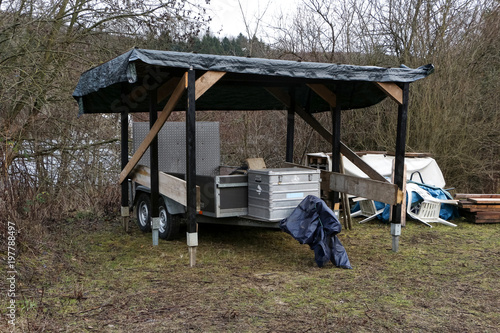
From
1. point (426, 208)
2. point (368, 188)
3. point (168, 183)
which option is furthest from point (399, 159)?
point (168, 183)

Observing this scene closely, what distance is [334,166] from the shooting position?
8852 mm

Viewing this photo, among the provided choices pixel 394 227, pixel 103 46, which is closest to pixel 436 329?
pixel 394 227

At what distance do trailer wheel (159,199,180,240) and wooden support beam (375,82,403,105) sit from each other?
13.2 ft

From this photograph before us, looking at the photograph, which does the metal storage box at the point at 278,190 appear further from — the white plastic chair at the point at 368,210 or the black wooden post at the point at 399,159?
the white plastic chair at the point at 368,210

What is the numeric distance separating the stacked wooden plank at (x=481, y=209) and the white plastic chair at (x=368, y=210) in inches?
71.1

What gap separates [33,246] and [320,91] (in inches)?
209

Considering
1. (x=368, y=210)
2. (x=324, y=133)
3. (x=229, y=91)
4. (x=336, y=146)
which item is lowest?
(x=368, y=210)

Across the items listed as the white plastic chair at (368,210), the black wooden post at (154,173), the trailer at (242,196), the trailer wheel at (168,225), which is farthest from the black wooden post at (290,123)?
the trailer wheel at (168,225)

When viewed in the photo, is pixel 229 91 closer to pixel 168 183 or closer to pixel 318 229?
pixel 168 183

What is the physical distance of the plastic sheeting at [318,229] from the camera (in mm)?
6266

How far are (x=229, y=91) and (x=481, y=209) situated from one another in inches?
226

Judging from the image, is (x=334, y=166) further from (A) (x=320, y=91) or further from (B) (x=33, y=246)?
(B) (x=33, y=246)

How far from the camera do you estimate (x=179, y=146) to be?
10.1m

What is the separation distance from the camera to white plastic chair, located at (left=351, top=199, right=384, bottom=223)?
9.91m
